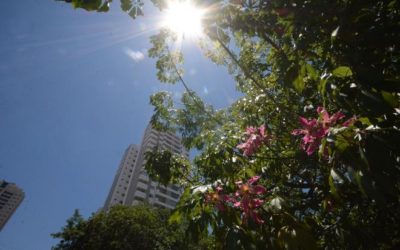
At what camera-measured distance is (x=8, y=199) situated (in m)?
175

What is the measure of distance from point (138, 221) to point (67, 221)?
583 centimetres

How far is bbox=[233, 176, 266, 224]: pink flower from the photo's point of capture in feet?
6.50

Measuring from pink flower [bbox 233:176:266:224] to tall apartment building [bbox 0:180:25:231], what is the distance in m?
199

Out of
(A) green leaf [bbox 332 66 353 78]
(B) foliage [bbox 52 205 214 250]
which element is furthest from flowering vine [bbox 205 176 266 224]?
(B) foliage [bbox 52 205 214 250]

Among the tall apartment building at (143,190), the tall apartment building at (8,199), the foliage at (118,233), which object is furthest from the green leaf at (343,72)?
the tall apartment building at (8,199)

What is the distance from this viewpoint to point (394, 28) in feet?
5.91

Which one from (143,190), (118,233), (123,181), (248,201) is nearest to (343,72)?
(248,201)

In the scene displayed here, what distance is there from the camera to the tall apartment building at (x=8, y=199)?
555ft

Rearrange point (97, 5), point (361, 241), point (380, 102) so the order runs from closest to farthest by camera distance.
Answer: point (380, 102) < point (97, 5) < point (361, 241)

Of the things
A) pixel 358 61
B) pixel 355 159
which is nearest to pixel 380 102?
pixel 355 159

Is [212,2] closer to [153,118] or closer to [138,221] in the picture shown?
[153,118]

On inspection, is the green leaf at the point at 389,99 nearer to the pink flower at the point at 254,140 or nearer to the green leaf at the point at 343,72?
the green leaf at the point at 343,72

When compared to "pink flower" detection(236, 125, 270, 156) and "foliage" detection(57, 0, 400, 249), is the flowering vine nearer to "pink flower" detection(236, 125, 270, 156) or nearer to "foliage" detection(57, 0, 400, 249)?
"foliage" detection(57, 0, 400, 249)

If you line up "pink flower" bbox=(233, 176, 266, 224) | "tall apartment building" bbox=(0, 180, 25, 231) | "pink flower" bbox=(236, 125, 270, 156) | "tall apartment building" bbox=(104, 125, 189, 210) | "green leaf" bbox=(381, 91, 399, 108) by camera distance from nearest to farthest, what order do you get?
1. "green leaf" bbox=(381, 91, 399, 108)
2. "pink flower" bbox=(233, 176, 266, 224)
3. "pink flower" bbox=(236, 125, 270, 156)
4. "tall apartment building" bbox=(104, 125, 189, 210)
5. "tall apartment building" bbox=(0, 180, 25, 231)
